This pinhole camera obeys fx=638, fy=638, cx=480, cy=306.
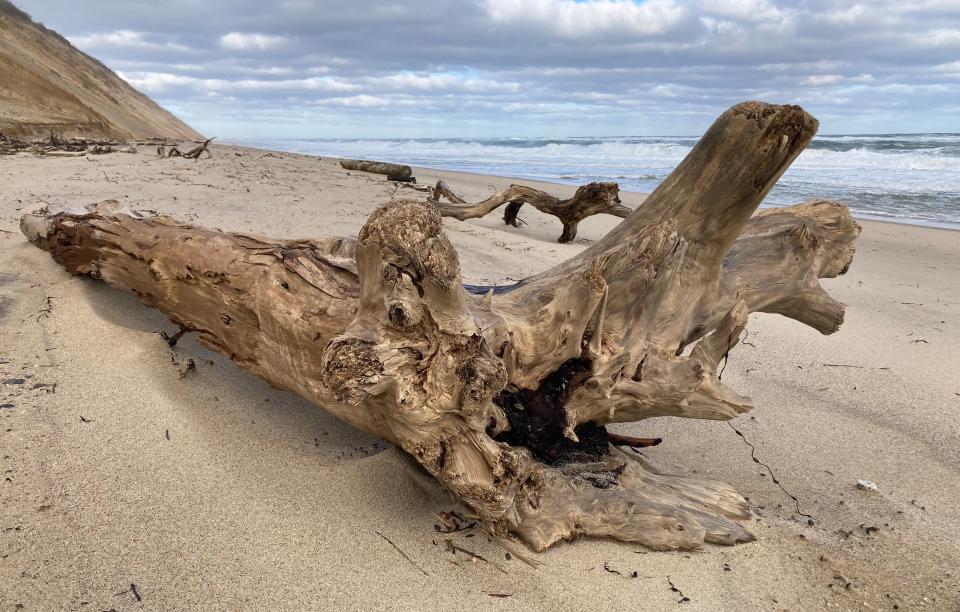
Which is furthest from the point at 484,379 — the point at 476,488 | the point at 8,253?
the point at 8,253

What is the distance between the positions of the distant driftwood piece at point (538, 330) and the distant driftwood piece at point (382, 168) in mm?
8816

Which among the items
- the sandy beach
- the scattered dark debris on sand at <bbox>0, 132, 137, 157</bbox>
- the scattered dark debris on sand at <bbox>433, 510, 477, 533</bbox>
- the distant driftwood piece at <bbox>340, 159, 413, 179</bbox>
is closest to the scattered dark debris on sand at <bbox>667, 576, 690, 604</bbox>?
the sandy beach

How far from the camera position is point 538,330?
7.43ft

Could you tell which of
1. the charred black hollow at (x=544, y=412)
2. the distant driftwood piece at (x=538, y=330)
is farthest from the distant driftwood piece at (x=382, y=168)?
the charred black hollow at (x=544, y=412)

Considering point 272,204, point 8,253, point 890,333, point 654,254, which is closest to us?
point 654,254

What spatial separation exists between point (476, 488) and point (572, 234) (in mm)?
5565

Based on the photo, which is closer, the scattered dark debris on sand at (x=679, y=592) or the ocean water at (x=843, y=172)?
the scattered dark debris on sand at (x=679, y=592)

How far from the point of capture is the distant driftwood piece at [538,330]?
185cm

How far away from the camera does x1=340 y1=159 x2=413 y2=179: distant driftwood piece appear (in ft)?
38.2

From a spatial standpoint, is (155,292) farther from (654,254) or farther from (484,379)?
(654,254)

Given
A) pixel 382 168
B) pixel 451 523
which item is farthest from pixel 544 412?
pixel 382 168

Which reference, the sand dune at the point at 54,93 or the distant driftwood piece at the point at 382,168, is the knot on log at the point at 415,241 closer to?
the distant driftwood piece at the point at 382,168

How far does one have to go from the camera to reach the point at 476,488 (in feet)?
6.25

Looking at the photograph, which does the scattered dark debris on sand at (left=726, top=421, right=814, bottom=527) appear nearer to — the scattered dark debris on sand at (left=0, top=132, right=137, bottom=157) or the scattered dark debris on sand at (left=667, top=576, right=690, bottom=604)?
the scattered dark debris on sand at (left=667, top=576, right=690, bottom=604)
